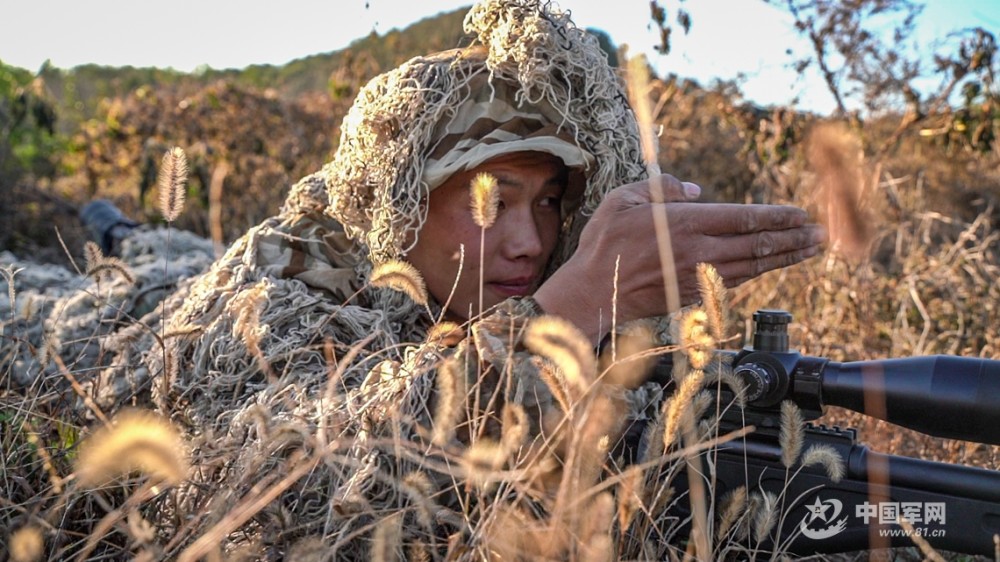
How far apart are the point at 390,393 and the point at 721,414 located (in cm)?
54

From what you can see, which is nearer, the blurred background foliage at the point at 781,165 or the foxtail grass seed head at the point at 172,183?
the foxtail grass seed head at the point at 172,183

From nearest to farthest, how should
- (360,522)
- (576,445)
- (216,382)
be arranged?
(576,445), (360,522), (216,382)

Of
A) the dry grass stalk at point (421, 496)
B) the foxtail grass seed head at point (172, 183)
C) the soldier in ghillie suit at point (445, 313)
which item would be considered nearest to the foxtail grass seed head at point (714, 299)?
the soldier in ghillie suit at point (445, 313)

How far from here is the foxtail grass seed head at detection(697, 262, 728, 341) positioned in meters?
1.26

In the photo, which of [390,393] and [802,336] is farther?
[802,336]

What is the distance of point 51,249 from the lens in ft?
16.0

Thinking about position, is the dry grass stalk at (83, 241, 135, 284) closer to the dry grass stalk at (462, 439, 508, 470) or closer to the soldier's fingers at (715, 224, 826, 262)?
the dry grass stalk at (462, 439, 508, 470)

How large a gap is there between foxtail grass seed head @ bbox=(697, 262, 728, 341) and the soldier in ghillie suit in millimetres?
134

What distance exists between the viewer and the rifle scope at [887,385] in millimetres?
1288

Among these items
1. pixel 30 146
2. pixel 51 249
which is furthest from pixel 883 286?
pixel 30 146

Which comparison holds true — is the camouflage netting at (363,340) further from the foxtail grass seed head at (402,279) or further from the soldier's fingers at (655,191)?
the soldier's fingers at (655,191)

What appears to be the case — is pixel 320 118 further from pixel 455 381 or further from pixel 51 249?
pixel 455 381

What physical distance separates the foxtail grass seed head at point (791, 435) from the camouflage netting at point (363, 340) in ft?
0.87

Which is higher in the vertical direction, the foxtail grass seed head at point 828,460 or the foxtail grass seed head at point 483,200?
the foxtail grass seed head at point 483,200
